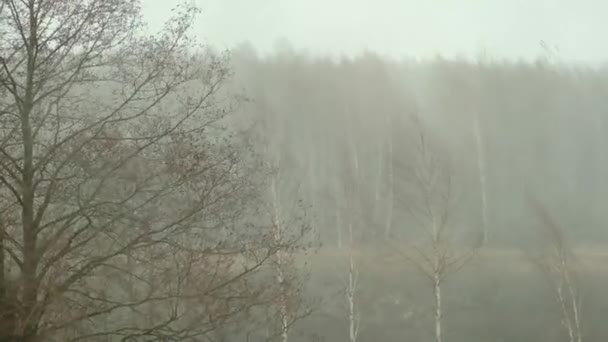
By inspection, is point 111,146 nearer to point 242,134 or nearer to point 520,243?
point 242,134

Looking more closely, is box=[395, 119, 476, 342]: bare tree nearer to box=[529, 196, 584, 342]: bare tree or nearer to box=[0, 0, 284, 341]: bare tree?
box=[529, 196, 584, 342]: bare tree

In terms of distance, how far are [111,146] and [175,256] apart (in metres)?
1.73

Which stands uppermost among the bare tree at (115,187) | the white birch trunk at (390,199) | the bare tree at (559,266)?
the white birch trunk at (390,199)

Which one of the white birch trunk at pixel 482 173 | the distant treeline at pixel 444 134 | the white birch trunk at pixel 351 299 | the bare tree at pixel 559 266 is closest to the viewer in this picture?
the white birch trunk at pixel 351 299

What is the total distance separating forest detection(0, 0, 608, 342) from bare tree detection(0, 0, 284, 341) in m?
0.03

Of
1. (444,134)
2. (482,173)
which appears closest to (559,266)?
(482,173)

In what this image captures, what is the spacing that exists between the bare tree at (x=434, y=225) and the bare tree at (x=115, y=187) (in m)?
14.6

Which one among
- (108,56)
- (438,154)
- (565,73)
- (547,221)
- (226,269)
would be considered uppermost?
(565,73)

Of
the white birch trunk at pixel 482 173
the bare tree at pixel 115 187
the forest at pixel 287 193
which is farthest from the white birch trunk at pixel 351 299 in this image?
the bare tree at pixel 115 187

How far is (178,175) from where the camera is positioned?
907cm

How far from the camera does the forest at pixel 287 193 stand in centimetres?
888

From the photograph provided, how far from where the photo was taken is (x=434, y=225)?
80.2ft

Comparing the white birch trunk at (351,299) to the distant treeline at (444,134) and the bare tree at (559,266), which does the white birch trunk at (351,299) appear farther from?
the bare tree at (559,266)

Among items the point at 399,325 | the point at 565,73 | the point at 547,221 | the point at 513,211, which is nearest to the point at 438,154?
the point at 547,221
